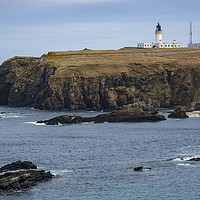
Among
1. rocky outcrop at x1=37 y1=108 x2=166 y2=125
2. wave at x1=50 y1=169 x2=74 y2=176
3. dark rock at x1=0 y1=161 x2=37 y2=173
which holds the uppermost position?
rocky outcrop at x1=37 y1=108 x2=166 y2=125

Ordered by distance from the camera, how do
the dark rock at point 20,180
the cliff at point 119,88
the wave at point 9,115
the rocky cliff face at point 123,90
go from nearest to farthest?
the dark rock at point 20,180 < the wave at point 9,115 < the rocky cliff face at point 123,90 < the cliff at point 119,88

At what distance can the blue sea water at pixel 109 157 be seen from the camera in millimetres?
65062

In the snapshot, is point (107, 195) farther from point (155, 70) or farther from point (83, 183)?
Answer: point (155, 70)

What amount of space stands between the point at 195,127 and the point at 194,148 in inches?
1377

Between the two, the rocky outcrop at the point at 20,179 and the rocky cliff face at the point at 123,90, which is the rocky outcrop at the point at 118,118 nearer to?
the rocky cliff face at the point at 123,90

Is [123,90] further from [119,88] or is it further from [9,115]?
[9,115]

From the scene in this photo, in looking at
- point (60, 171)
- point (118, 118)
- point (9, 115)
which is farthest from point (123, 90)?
point (60, 171)

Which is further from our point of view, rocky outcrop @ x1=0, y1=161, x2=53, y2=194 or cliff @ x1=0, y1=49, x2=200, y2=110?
cliff @ x1=0, y1=49, x2=200, y2=110

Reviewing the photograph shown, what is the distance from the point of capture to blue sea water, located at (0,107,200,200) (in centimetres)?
6506

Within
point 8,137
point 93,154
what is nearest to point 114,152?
point 93,154

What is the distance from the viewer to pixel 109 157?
3474 inches

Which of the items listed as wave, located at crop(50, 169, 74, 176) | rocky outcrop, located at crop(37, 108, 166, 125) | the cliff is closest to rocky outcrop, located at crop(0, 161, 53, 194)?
wave, located at crop(50, 169, 74, 176)

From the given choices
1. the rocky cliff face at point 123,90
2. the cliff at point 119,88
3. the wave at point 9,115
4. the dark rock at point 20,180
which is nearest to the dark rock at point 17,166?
the dark rock at point 20,180

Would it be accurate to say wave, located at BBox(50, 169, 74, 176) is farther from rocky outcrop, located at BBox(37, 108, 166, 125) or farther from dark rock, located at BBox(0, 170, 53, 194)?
rocky outcrop, located at BBox(37, 108, 166, 125)
